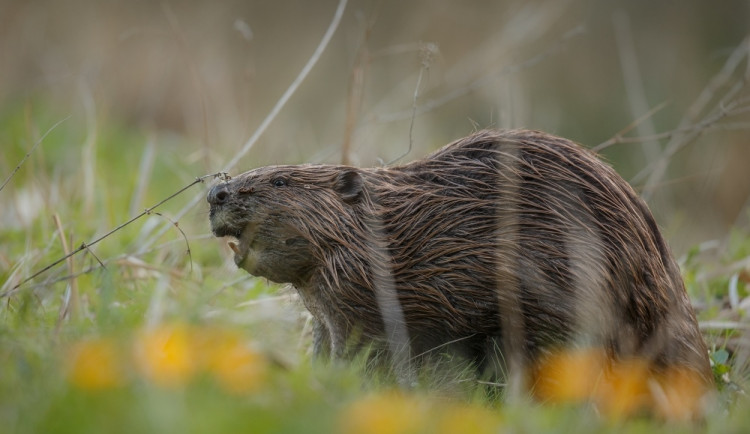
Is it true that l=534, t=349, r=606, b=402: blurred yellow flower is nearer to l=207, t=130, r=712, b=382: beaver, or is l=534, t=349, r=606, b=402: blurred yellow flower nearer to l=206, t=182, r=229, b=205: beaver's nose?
l=207, t=130, r=712, b=382: beaver

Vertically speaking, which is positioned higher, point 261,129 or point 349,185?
point 261,129

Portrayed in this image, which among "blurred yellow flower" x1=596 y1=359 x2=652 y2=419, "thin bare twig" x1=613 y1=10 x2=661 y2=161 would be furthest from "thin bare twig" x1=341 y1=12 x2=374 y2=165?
"blurred yellow flower" x1=596 y1=359 x2=652 y2=419

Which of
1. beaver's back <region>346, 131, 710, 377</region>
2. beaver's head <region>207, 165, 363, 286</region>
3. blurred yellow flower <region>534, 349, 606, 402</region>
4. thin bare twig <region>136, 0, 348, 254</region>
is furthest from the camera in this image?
thin bare twig <region>136, 0, 348, 254</region>

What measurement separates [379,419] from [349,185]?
1811 millimetres

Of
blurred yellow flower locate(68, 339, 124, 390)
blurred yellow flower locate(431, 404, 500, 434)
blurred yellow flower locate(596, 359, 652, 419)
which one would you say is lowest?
blurred yellow flower locate(596, 359, 652, 419)

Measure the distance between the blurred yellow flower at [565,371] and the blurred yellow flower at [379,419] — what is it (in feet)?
3.74

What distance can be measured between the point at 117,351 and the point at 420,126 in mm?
7310

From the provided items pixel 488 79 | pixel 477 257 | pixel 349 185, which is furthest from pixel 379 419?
pixel 488 79

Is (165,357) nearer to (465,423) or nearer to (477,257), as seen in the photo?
(465,423)

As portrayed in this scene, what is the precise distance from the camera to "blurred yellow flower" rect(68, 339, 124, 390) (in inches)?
80.7

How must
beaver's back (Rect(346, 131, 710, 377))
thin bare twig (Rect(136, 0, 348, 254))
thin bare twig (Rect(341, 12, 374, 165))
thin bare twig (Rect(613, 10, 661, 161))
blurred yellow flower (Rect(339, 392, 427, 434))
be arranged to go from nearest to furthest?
blurred yellow flower (Rect(339, 392, 427, 434))
beaver's back (Rect(346, 131, 710, 377))
thin bare twig (Rect(136, 0, 348, 254))
thin bare twig (Rect(341, 12, 374, 165))
thin bare twig (Rect(613, 10, 661, 161))

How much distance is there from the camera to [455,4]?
13633 mm

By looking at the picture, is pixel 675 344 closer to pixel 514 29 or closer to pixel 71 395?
pixel 71 395

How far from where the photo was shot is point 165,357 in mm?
2148
